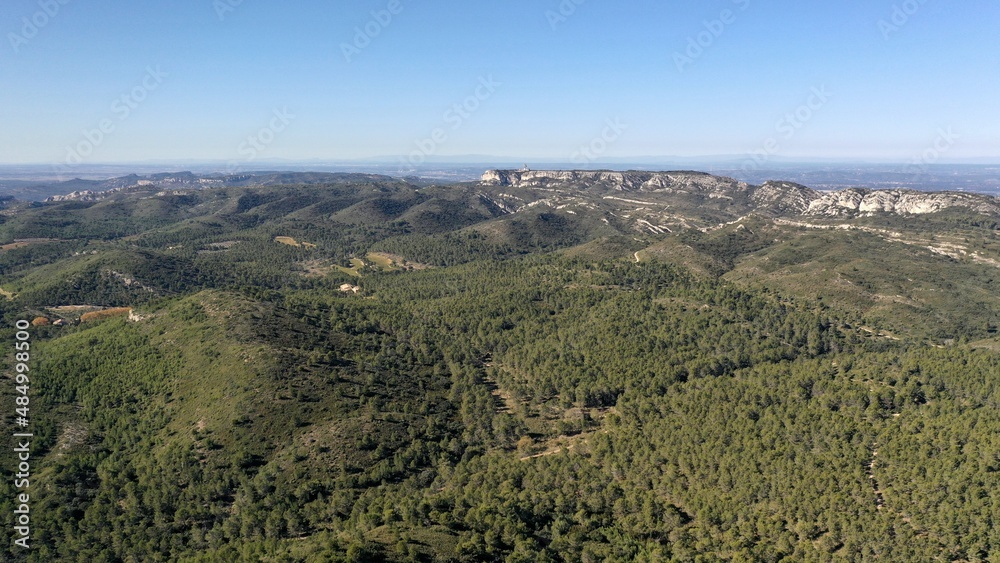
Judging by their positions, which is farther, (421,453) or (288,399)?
(288,399)

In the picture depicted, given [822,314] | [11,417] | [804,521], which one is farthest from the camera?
[822,314]

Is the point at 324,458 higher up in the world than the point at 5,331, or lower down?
lower down

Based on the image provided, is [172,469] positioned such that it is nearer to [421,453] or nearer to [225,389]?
[225,389]

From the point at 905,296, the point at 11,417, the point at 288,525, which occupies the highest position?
the point at 905,296

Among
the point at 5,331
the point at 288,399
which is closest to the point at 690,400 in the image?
the point at 288,399

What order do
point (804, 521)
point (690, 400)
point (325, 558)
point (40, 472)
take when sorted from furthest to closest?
point (690, 400) → point (40, 472) → point (804, 521) → point (325, 558)

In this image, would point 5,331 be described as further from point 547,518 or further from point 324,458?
point 547,518
